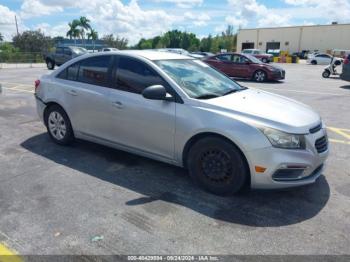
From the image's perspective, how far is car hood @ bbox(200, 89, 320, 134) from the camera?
11.3 feet

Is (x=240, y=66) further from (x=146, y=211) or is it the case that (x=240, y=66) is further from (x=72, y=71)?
(x=146, y=211)

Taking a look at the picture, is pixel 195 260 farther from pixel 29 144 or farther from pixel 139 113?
pixel 29 144

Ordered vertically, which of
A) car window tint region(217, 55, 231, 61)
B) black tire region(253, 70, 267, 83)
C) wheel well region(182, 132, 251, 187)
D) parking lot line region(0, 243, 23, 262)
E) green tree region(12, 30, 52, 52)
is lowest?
parking lot line region(0, 243, 23, 262)

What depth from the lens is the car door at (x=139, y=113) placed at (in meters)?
3.95

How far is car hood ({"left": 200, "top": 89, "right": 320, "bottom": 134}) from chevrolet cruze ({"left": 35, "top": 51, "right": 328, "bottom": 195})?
0.01m

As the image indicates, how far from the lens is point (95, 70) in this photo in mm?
4758

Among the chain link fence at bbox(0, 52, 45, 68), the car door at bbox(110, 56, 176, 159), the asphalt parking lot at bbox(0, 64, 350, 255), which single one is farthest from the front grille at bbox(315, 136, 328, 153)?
the chain link fence at bbox(0, 52, 45, 68)

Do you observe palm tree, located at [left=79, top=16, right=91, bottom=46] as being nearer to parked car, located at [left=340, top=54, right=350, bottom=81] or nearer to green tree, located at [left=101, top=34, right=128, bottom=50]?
green tree, located at [left=101, top=34, right=128, bottom=50]

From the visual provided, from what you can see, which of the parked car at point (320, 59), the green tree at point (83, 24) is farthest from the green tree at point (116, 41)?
the parked car at point (320, 59)

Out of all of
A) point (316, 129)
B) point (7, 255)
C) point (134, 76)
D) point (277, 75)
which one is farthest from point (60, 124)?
point (277, 75)

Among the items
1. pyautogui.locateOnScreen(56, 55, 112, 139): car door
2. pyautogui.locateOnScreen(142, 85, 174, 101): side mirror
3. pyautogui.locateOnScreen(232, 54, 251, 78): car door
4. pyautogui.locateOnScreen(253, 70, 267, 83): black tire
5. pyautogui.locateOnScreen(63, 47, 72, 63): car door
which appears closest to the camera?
pyautogui.locateOnScreen(142, 85, 174, 101): side mirror

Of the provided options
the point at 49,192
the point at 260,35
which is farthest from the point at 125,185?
the point at 260,35

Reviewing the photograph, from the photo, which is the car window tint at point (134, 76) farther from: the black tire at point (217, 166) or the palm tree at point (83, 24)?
the palm tree at point (83, 24)

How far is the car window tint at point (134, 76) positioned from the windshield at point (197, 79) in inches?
6.6
